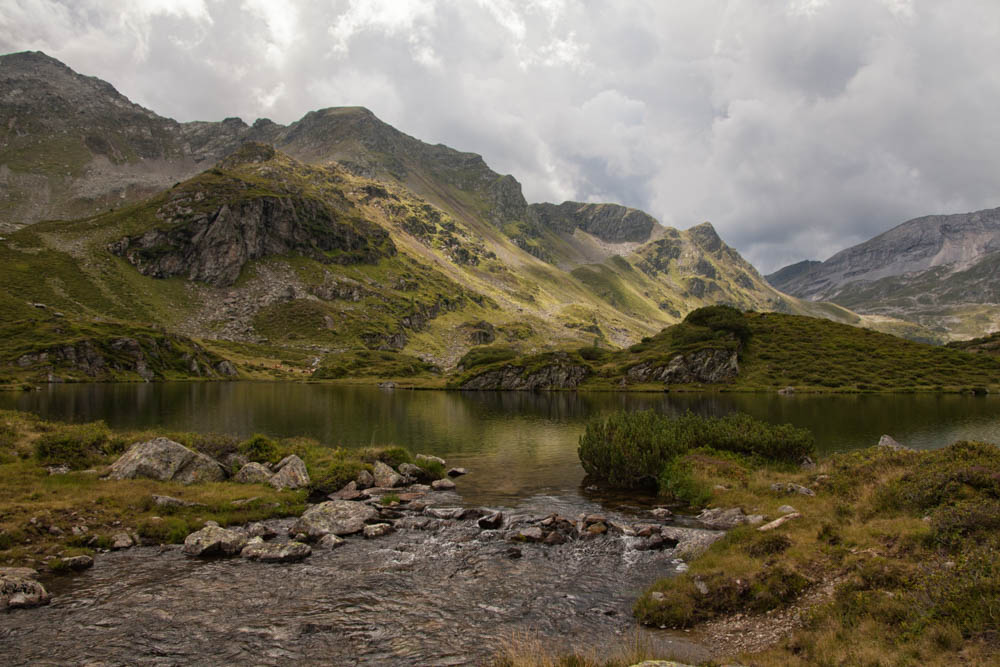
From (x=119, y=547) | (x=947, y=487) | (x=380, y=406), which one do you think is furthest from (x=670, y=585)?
(x=380, y=406)

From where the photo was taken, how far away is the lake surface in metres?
46.2

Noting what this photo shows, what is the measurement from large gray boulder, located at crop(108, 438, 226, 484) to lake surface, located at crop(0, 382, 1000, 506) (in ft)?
60.1

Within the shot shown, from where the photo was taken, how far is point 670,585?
1831cm

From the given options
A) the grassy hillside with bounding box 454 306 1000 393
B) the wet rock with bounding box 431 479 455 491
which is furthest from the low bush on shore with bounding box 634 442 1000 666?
the grassy hillside with bounding box 454 306 1000 393

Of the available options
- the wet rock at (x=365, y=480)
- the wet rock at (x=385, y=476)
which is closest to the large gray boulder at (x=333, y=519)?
the wet rock at (x=365, y=480)

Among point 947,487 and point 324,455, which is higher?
point 947,487

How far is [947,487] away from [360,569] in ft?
82.2

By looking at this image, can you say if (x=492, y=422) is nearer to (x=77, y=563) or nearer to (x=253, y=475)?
(x=253, y=475)

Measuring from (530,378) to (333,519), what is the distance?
14515 centimetres

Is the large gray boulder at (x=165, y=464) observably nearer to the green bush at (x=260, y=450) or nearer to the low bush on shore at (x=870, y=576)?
the green bush at (x=260, y=450)

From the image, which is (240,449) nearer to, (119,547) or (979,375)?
(119,547)

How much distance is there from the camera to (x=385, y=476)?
38281 mm

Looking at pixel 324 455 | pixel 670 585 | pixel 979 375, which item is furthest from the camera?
pixel 979 375

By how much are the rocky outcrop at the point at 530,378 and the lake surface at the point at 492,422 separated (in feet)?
182
